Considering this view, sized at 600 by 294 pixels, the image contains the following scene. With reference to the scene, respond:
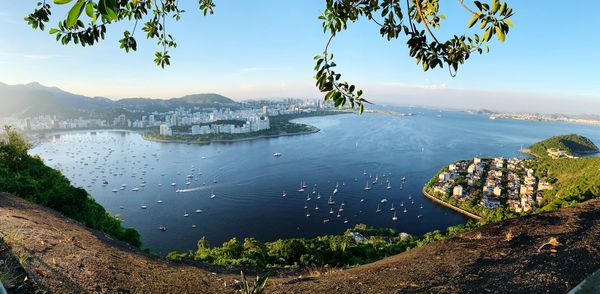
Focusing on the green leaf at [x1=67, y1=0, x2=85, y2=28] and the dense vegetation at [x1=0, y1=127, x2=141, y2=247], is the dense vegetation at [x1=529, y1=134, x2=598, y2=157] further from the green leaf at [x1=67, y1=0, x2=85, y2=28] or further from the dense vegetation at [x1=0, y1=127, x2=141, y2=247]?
the green leaf at [x1=67, y1=0, x2=85, y2=28]

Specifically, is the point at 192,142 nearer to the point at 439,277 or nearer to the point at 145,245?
the point at 145,245

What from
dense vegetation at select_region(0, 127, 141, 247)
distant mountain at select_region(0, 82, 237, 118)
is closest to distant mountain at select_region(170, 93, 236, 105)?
distant mountain at select_region(0, 82, 237, 118)

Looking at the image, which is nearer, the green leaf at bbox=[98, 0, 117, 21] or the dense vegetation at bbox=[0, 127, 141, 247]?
the green leaf at bbox=[98, 0, 117, 21]

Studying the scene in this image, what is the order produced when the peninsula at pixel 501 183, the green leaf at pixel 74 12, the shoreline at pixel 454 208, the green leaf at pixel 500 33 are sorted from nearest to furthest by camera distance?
the green leaf at pixel 74 12
the green leaf at pixel 500 33
the shoreline at pixel 454 208
the peninsula at pixel 501 183

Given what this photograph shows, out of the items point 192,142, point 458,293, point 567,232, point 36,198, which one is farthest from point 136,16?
point 192,142

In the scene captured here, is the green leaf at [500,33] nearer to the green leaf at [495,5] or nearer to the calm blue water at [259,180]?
the green leaf at [495,5]

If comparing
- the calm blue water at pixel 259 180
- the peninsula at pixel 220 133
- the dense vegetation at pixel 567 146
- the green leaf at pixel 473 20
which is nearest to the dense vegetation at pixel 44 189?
the green leaf at pixel 473 20
